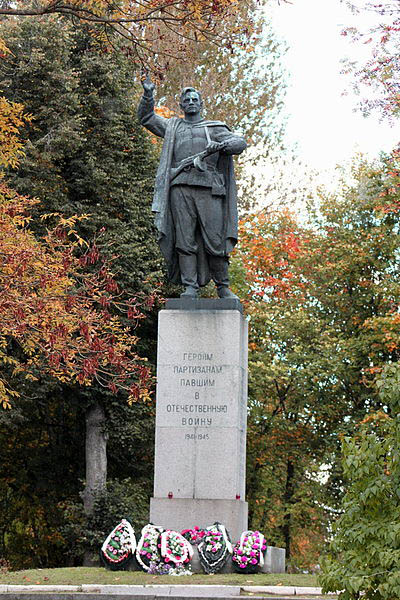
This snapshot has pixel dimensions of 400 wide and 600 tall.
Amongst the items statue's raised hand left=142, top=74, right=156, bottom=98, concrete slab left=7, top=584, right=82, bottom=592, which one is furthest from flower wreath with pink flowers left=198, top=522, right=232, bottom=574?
statue's raised hand left=142, top=74, right=156, bottom=98

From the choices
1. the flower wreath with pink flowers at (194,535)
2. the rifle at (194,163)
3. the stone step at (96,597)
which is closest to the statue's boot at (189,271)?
the rifle at (194,163)

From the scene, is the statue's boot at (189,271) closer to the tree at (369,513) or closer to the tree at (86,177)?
the tree at (369,513)

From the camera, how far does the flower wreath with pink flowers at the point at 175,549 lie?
11211mm

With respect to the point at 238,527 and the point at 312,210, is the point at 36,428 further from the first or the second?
the point at 238,527

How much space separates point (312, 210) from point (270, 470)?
7680 millimetres

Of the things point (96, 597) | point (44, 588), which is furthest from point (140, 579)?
point (96, 597)

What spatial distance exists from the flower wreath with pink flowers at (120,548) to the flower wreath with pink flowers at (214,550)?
72cm

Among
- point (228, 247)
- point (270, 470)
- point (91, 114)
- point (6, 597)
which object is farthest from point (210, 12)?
point (270, 470)

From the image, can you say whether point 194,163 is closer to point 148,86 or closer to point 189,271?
point 148,86

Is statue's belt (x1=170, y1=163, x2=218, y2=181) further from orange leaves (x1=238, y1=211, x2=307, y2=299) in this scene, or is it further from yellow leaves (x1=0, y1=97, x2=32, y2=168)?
orange leaves (x1=238, y1=211, x2=307, y2=299)

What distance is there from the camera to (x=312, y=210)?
31.9 m

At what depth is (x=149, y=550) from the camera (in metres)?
11.3

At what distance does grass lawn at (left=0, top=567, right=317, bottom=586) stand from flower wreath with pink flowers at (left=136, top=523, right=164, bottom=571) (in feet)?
0.39

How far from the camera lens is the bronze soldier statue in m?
13.3
